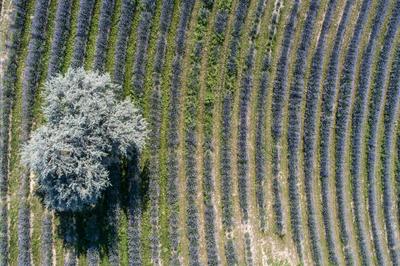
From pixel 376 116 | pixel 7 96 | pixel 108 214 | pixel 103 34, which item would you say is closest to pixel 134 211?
pixel 108 214

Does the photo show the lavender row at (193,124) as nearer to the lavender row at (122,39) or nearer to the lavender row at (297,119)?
the lavender row at (122,39)

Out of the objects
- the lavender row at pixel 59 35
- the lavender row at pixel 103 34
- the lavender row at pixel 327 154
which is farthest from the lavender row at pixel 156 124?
the lavender row at pixel 327 154

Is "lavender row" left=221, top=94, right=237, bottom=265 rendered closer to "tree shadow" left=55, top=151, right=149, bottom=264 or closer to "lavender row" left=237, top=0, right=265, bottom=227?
"lavender row" left=237, top=0, right=265, bottom=227

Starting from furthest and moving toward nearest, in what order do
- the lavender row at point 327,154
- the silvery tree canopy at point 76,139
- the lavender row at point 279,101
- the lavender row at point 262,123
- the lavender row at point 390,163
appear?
the lavender row at point 390,163 → the lavender row at point 327,154 → the lavender row at point 279,101 → the lavender row at point 262,123 → the silvery tree canopy at point 76,139

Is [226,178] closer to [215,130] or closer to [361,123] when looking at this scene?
[215,130]

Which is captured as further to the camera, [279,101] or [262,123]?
[279,101]

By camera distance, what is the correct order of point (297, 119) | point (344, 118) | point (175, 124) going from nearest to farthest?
point (175, 124) < point (297, 119) < point (344, 118)

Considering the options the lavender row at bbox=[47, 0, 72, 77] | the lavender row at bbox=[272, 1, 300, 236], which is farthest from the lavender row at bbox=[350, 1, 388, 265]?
the lavender row at bbox=[47, 0, 72, 77]
